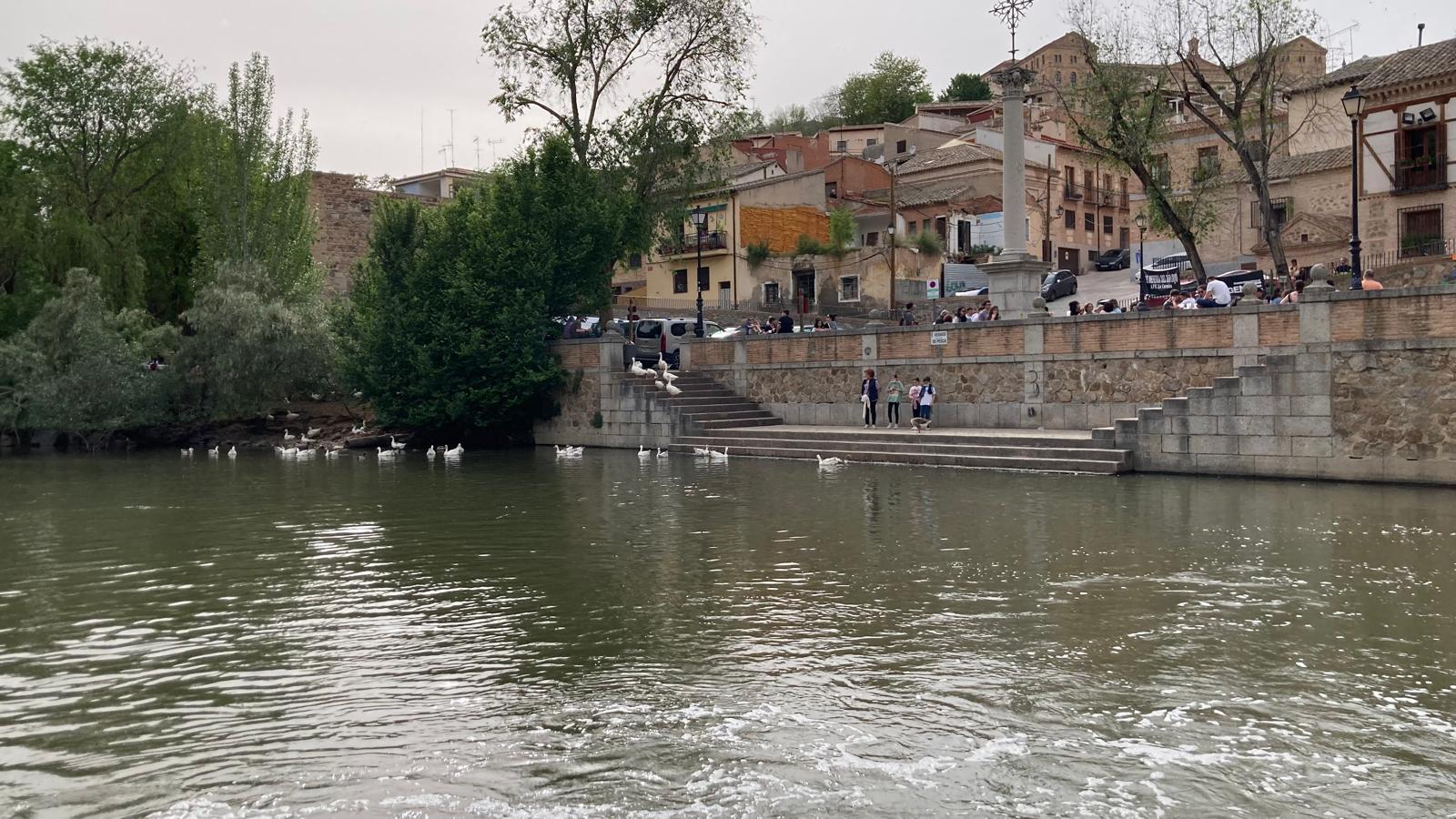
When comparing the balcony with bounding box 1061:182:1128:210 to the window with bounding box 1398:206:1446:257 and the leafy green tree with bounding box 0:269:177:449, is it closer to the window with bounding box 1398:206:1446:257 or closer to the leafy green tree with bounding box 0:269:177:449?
the window with bounding box 1398:206:1446:257

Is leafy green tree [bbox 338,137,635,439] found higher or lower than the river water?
higher

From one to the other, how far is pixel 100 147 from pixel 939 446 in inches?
1132

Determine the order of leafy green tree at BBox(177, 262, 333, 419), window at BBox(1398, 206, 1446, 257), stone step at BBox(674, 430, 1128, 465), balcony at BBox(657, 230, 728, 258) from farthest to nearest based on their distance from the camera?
balcony at BBox(657, 230, 728, 258) < window at BBox(1398, 206, 1446, 257) < leafy green tree at BBox(177, 262, 333, 419) < stone step at BBox(674, 430, 1128, 465)

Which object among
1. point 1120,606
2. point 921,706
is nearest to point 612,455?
point 1120,606

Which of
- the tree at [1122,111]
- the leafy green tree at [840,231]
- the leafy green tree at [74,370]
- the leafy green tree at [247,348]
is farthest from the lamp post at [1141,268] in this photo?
the leafy green tree at [74,370]

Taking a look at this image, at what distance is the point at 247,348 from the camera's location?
31359mm

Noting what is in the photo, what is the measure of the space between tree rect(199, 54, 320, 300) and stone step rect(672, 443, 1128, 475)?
1785cm

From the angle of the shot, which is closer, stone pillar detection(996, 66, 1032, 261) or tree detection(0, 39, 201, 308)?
stone pillar detection(996, 66, 1032, 261)

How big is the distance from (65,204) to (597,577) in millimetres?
31320

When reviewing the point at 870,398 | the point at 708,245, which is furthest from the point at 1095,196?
the point at 870,398

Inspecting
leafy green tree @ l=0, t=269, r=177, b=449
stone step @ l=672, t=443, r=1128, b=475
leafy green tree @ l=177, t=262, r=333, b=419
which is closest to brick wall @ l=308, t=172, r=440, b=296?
leafy green tree @ l=177, t=262, r=333, b=419

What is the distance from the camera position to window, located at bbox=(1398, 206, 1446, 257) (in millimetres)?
34250

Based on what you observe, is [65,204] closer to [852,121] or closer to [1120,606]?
[1120,606]

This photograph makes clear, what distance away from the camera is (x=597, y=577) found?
10.5 metres
